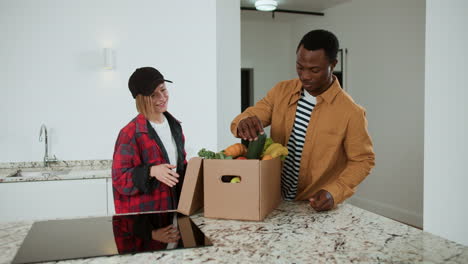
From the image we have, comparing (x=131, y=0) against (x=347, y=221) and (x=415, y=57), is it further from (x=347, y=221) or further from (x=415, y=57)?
(x=415, y=57)

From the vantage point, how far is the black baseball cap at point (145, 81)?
7.96 feet

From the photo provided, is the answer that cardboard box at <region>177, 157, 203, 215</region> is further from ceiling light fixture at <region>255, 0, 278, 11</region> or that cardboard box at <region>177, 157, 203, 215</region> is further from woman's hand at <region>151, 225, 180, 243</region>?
ceiling light fixture at <region>255, 0, 278, 11</region>

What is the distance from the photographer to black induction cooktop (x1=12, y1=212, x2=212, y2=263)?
1043 mm

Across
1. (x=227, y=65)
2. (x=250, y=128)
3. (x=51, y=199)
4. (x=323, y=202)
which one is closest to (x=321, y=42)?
(x=250, y=128)

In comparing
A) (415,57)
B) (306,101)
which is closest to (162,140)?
(306,101)

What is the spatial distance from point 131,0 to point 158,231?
2.53 meters

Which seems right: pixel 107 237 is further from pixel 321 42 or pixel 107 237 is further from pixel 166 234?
pixel 321 42

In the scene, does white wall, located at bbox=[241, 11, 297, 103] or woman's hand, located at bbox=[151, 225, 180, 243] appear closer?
woman's hand, located at bbox=[151, 225, 180, 243]

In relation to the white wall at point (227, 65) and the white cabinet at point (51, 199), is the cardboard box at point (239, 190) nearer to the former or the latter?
the white cabinet at point (51, 199)

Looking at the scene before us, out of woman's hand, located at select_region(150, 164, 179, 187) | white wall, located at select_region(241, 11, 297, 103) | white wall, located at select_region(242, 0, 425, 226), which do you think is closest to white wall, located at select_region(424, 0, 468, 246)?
woman's hand, located at select_region(150, 164, 179, 187)

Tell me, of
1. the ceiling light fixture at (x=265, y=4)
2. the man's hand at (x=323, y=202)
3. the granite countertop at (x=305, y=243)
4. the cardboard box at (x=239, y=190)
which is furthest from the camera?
the ceiling light fixture at (x=265, y=4)

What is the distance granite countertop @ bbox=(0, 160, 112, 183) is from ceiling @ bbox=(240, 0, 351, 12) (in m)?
3.28

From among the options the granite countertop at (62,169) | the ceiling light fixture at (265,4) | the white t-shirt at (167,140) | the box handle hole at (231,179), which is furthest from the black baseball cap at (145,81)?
the ceiling light fixture at (265,4)

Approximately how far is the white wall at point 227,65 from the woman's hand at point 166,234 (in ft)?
6.91
